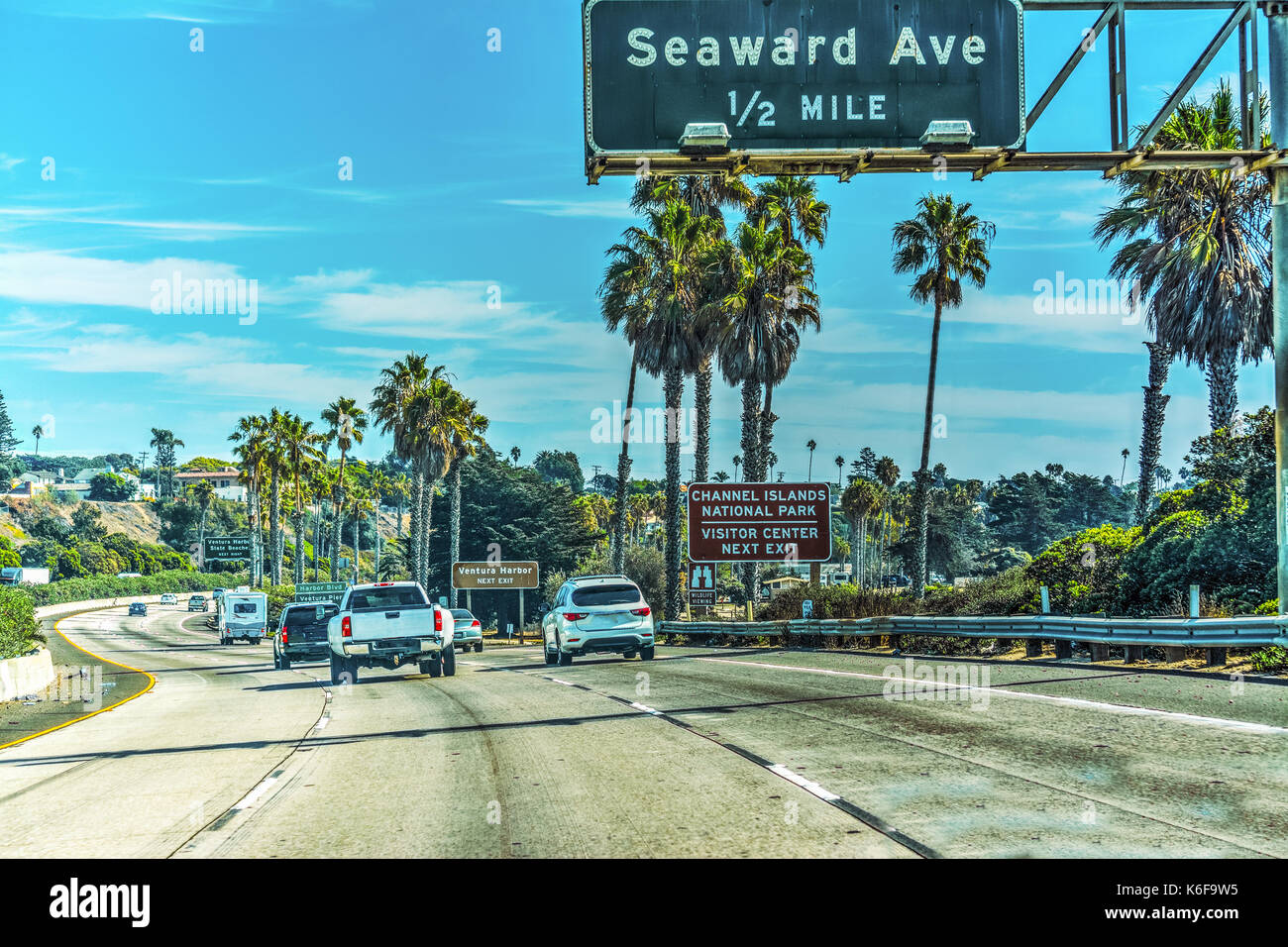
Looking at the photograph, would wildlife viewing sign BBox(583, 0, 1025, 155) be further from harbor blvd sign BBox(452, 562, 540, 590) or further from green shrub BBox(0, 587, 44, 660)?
harbor blvd sign BBox(452, 562, 540, 590)

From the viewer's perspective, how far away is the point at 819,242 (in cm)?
4806

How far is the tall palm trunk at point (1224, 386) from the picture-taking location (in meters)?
29.7

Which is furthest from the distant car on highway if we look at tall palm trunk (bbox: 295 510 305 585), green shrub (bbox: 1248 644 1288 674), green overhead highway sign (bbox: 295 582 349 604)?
tall palm trunk (bbox: 295 510 305 585)

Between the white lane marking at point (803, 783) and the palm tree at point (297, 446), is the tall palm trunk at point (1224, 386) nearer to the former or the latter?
the white lane marking at point (803, 783)

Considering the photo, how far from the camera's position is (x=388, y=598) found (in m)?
24.4

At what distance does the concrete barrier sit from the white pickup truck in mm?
5687

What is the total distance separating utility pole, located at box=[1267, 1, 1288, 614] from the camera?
1488 centimetres

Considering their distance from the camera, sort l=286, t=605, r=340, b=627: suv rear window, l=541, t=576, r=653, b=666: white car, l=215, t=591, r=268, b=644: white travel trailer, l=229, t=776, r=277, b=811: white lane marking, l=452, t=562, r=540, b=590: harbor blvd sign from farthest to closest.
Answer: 1. l=452, t=562, r=540, b=590: harbor blvd sign
2. l=215, t=591, r=268, b=644: white travel trailer
3. l=286, t=605, r=340, b=627: suv rear window
4. l=541, t=576, r=653, b=666: white car
5. l=229, t=776, r=277, b=811: white lane marking

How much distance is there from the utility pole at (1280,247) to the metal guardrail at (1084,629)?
0.59 meters

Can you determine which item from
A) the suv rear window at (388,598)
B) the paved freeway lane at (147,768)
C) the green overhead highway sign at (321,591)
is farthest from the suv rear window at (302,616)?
the green overhead highway sign at (321,591)

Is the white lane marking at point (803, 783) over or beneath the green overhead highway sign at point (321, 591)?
over

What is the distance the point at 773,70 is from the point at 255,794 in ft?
31.9
